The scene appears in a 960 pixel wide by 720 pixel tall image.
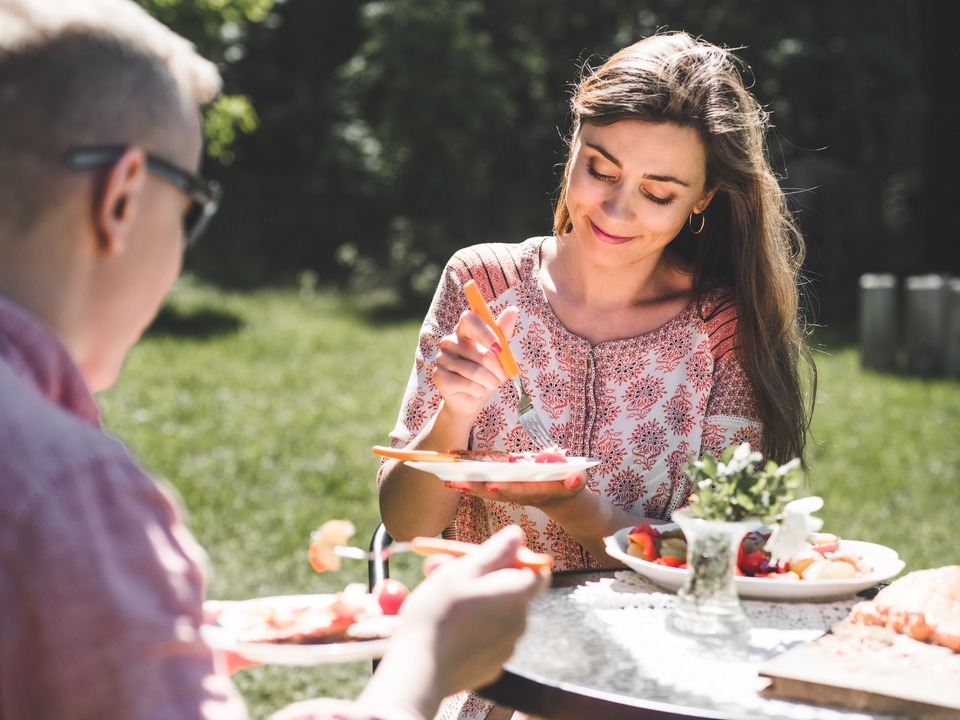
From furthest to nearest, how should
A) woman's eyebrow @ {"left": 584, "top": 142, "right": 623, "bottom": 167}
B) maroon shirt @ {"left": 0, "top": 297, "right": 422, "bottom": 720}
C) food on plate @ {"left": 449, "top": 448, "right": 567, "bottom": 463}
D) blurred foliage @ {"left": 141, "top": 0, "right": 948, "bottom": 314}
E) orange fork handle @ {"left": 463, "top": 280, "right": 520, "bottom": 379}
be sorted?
blurred foliage @ {"left": 141, "top": 0, "right": 948, "bottom": 314}
woman's eyebrow @ {"left": 584, "top": 142, "right": 623, "bottom": 167}
orange fork handle @ {"left": 463, "top": 280, "right": 520, "bottom": 379}
food on plate @ {"left": 449, "top": 448, "right": 567, "bottom": 463}
maroon shirt @ {"left": 0, "top": 297, "right": 422, "bottom": 720}

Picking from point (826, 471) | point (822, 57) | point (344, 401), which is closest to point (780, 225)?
point (826, 471)

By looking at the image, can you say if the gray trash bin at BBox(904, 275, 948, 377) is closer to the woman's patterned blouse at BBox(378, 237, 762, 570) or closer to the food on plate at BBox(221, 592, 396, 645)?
the woman's patterned blouse at BBox(378, 237, 762, 570)

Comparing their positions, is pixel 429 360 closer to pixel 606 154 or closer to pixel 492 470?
pixel 606 154

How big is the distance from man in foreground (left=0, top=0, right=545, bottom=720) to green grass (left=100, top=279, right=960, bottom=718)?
2419 mm

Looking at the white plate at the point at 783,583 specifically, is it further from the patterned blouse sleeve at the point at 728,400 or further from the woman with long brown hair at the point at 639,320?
the patterned blouse sleeve at the point at 728,400

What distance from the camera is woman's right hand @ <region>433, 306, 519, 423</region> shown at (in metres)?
1.95

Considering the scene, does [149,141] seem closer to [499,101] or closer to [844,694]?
[844,694]

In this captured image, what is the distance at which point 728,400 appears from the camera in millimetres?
2289

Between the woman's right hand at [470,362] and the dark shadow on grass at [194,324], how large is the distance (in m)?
6.40

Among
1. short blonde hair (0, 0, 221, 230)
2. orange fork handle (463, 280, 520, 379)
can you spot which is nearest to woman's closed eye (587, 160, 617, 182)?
orange fork handle (463, 280, 520, 379)

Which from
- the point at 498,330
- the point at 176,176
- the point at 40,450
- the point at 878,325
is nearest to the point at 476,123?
the point at 878,325

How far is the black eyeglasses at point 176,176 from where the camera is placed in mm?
988

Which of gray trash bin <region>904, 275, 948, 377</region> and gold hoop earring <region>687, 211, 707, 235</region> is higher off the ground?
gold hoop earring <region>687, 211, 707, 235</region>

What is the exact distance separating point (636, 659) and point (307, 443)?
15.0 feet
